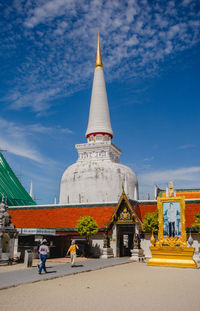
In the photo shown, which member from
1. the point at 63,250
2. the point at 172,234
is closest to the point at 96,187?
the point at 63,250

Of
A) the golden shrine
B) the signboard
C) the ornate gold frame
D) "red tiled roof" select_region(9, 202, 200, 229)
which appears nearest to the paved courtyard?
the golden shrine

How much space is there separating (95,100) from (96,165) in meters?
11.8

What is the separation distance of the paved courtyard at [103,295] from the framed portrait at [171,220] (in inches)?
287

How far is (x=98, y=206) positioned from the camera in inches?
1096

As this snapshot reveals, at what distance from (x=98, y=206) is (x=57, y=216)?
411cm

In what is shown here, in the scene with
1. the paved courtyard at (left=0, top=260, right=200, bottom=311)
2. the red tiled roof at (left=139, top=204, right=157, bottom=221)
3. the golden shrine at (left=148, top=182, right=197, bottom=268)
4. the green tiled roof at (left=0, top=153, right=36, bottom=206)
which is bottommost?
the paved courtyard at (left=0, top=260, right=200, bottom=311)

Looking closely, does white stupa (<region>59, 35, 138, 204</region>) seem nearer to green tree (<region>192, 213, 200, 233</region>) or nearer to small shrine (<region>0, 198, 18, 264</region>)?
green tree (<region>192, 213, 200, 233</region>)

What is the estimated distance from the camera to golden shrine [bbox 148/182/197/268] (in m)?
17.9

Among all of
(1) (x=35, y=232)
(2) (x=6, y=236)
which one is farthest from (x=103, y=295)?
(1) (x=35, y=232)

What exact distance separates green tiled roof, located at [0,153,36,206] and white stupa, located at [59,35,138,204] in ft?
21.9

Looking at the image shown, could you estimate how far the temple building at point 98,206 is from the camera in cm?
2417

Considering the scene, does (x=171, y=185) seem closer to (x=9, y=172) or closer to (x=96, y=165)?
(x=96, y=165)

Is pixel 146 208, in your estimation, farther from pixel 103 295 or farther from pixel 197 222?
pixel 103 295

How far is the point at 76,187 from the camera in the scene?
38.5m
